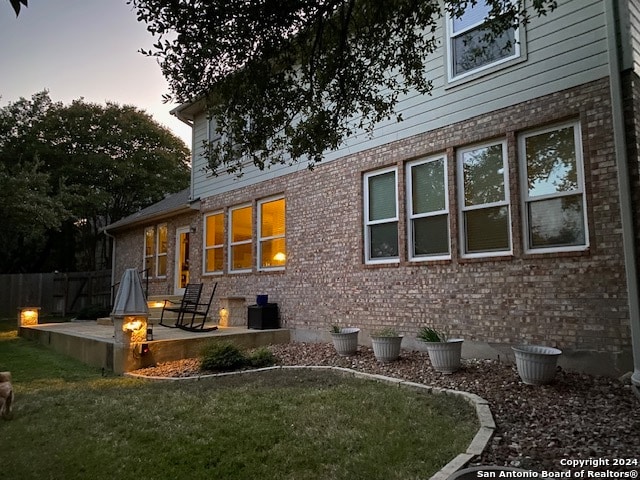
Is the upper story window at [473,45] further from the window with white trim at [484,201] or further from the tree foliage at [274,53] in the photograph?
the window with white trim at [484,201]

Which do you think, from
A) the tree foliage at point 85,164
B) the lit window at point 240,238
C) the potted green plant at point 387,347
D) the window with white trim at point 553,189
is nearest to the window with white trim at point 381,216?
the potted green plant at point 387,347

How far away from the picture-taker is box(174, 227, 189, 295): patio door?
1284 centimetres

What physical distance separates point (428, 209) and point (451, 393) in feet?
11.0

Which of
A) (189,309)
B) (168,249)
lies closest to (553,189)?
(189,309)

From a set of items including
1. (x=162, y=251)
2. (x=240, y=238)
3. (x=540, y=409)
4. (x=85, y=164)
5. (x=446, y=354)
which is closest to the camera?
(x=540, y=409)

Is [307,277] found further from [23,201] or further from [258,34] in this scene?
[23,201]

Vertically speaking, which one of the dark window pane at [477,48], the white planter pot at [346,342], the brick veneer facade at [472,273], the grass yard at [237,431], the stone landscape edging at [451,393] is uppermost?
the dark window pane at [477,48]

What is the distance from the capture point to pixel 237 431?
3.68 meters

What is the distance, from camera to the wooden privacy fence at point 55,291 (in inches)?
667

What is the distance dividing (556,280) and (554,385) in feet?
4.51

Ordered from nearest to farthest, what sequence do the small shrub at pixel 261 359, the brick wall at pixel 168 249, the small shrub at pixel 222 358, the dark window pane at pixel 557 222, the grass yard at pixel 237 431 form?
1. the grass yard at pixel 237 431
2. the dark window pane at pixel 557 222
3. the small shrub at pixel 222 358
4. the small shrub at pixel 261 359
5. the brick wall at pixel 168 249

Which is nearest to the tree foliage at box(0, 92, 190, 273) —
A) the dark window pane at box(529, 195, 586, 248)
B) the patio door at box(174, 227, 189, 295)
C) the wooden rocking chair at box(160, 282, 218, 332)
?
the patio door at box(174, 227, 189, 295)

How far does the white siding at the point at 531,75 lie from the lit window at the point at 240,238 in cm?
417

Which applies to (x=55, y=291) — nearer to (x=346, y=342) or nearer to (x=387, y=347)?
(x=346, y=342)
